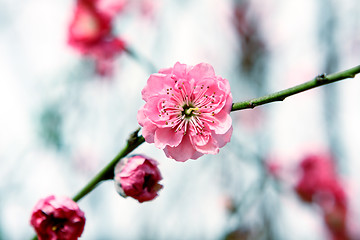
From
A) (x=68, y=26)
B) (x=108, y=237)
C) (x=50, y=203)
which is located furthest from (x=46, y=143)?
(x=50, y=203)

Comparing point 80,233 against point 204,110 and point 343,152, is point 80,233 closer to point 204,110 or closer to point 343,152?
point 204,110

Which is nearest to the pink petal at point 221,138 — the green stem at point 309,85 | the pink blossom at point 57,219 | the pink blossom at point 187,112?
the pink blossom at point 187,112

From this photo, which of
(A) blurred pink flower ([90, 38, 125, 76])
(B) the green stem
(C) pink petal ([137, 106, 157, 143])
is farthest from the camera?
(A) blurred pink flower ([90, 38, 125, 76])

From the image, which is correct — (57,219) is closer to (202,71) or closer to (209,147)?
(209,147)

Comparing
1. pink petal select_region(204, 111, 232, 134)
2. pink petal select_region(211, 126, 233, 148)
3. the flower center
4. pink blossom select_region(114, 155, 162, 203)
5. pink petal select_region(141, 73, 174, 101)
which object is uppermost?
pink petal select_region(141, 73, 174, 101)

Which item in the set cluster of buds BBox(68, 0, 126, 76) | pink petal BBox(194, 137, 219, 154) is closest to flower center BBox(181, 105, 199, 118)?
pink petal BBox(194, 137, 219, 154)

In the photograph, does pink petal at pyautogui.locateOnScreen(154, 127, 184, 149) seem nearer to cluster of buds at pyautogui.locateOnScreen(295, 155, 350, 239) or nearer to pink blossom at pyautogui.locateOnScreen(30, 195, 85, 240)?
pink blossom at pyautogui.locateOnScreen(30, 195, 85, 240)
